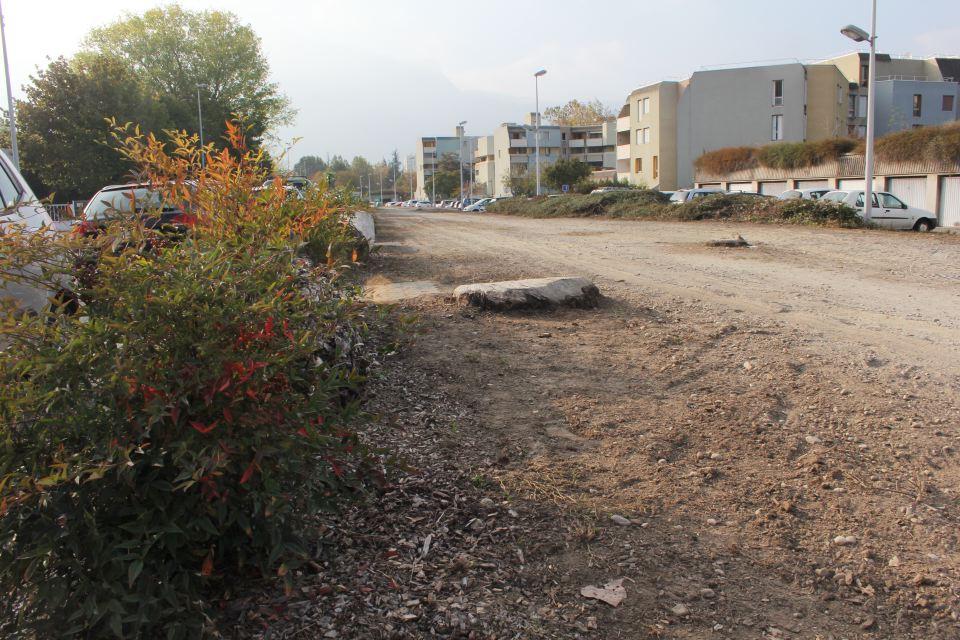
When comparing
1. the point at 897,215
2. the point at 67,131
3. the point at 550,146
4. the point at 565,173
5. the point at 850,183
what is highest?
the point at 550,146

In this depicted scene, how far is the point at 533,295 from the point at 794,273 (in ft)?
15.1

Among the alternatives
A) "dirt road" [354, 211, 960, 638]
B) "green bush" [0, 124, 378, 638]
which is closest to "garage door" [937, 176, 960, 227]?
"dirt road" [354, 211, 960, 638]

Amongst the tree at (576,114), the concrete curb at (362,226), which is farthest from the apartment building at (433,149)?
the concrete curb at (362,226)

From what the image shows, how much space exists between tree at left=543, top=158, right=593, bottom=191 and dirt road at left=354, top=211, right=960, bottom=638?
55673mm

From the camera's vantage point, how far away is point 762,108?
59.9m

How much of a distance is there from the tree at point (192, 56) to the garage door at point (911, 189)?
39473 millimetres

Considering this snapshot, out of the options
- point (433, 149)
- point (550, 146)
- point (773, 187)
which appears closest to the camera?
point (773, 187)

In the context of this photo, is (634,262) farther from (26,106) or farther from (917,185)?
(26,106)

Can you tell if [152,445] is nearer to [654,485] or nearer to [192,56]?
[654,485]

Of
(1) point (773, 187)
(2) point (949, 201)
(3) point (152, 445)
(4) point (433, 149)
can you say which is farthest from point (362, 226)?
(4) point (433, 149)

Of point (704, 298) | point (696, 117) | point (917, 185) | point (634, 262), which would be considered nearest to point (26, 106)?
point (634, 262)

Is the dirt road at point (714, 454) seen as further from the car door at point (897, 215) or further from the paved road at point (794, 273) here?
the car door at point (897, 215)

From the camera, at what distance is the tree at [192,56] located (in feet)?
180

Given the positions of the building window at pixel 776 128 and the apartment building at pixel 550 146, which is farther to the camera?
the apartment building at pixel 550 146
